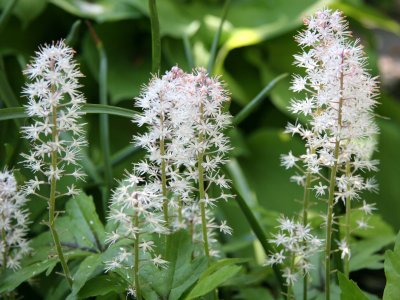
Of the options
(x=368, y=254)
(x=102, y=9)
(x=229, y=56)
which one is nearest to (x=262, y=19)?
(x=229, y=56)

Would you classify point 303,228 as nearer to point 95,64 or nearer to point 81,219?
point 81,219

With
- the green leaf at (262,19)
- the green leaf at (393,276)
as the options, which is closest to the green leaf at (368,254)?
the green leaf at (393,276)

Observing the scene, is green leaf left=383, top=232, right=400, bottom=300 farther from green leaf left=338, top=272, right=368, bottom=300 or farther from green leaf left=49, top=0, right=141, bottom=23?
green leaf left=49, top=0, right=141, bottom=23

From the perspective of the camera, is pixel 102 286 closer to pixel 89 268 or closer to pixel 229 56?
pixel 89 268

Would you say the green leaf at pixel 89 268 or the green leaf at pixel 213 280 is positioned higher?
the green leaf at pixel 89 268

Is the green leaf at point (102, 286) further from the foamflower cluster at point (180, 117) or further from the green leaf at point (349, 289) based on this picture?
the green leaf at point (349, 289)

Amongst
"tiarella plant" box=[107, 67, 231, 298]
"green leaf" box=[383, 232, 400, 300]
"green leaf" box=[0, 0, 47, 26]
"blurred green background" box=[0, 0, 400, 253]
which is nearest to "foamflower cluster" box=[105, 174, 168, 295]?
"tiarella plant" box=[107, 67, 231, 298]
